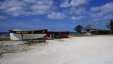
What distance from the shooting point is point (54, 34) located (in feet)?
142

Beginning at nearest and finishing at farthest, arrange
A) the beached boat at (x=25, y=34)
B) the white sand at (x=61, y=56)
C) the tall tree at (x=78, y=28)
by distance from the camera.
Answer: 1. the white sand at (x=61, y=56)
2. the beached boat at (x=25, y=34)
3. the tall tree at (x=78, y=28)

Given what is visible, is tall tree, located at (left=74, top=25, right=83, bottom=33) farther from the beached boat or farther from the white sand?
the white sand

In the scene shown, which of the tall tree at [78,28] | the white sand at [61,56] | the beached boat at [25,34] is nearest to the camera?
the white sand at [61,56]

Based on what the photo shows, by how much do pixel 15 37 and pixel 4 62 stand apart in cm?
2723

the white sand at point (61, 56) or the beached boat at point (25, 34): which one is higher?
the beached boat at point (25, 34)

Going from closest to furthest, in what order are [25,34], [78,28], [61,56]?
[61,56] < [25,34] < [78,28]

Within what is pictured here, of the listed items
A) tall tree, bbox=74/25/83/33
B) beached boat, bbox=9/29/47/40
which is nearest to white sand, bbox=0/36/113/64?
beached boat, bbox=9/29/47/40

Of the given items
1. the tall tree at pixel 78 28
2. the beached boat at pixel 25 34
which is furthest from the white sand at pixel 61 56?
the tall tree at pixel 78 28

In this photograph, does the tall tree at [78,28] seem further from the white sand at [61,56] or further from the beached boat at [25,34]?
the white sand at [61,56]

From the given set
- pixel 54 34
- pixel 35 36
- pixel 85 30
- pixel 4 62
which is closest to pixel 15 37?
pixel 35 36

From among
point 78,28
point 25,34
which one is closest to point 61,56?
point 25,34

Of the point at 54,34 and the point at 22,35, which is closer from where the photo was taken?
the point at 22,35

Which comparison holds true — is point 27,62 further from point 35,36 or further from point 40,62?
point 35,36

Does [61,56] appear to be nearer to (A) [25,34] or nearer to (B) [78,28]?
(A) [25,34]
